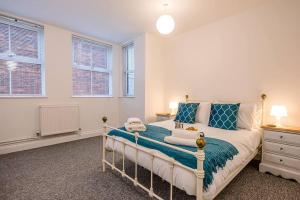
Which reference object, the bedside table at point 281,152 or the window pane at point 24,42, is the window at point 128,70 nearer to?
the window pane at point 24,42

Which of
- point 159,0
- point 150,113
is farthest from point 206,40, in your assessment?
point 150,113

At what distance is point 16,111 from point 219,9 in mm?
4057

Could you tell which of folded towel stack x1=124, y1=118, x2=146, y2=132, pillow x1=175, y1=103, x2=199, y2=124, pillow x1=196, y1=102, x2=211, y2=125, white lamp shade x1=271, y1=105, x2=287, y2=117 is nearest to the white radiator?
folded towel stack x1=124, y1=118, x2=146, y2=132

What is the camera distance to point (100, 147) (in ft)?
10.7

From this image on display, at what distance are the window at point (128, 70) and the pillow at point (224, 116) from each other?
2.33 meters

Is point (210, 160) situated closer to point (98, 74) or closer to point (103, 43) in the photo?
point (98, 74)

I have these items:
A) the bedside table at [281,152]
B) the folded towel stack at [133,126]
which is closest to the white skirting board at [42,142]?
the folded towel stack at [133,126]

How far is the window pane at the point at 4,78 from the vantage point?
2.89 m

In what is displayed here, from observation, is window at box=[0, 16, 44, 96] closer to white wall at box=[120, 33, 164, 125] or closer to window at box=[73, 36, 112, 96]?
window at box=[73, 36, 112, 96]

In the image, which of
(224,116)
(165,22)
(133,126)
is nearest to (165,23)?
(165,22)

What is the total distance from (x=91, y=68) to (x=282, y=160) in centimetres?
411

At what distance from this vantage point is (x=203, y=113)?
2.91 m

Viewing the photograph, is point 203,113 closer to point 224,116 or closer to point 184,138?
point 224,116

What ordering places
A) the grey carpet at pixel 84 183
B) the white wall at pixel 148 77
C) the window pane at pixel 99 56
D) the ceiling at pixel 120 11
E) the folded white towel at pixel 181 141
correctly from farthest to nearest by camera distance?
the window pane at pixel 99 56
the white wall at pixel 148 77
the ceiling at pixel 120 11
the grey carpet at pixel 84 183
the folded white towel at pixel 181 141
